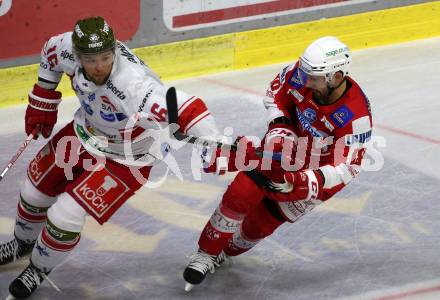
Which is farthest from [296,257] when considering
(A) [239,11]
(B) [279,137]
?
(A) [239,11]

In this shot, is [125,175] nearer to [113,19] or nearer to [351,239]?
[351,239]

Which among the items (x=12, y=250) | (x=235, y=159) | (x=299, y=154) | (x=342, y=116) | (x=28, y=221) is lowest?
(x=12, y=250)

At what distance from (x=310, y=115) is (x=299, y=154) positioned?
0.56 feet

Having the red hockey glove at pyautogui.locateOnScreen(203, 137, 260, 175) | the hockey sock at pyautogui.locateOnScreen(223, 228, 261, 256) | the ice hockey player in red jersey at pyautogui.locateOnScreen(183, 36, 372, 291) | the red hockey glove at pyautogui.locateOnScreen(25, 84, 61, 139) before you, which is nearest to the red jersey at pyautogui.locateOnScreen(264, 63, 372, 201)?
the ice hockey player in red jersey at pyautogui.locateOnScreen(183, 36, 372, 291)

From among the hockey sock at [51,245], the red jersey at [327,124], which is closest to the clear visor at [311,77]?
the red jersey at [327,124]

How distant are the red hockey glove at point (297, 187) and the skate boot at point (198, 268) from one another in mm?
465

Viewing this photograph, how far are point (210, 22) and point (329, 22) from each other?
0.88m

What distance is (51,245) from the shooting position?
361 centimetres

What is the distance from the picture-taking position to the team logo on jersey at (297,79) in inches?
151

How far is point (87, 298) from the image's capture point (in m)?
3.88

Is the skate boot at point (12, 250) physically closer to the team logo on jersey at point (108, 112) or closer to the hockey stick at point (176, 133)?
the team logo on jersey at point (108, 112)

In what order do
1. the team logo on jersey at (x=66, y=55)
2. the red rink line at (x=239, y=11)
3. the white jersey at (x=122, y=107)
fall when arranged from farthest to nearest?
the red rink line at (x=239, y=11) → the team logo on jersey at (x=66, y=55) → the white jersey at (x=122, y=107)

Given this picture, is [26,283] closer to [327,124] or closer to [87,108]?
[87,108]

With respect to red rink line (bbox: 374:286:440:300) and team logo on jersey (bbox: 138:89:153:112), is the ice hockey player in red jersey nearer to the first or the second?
team logo on jersey (bbox: 138:89:153:112)
